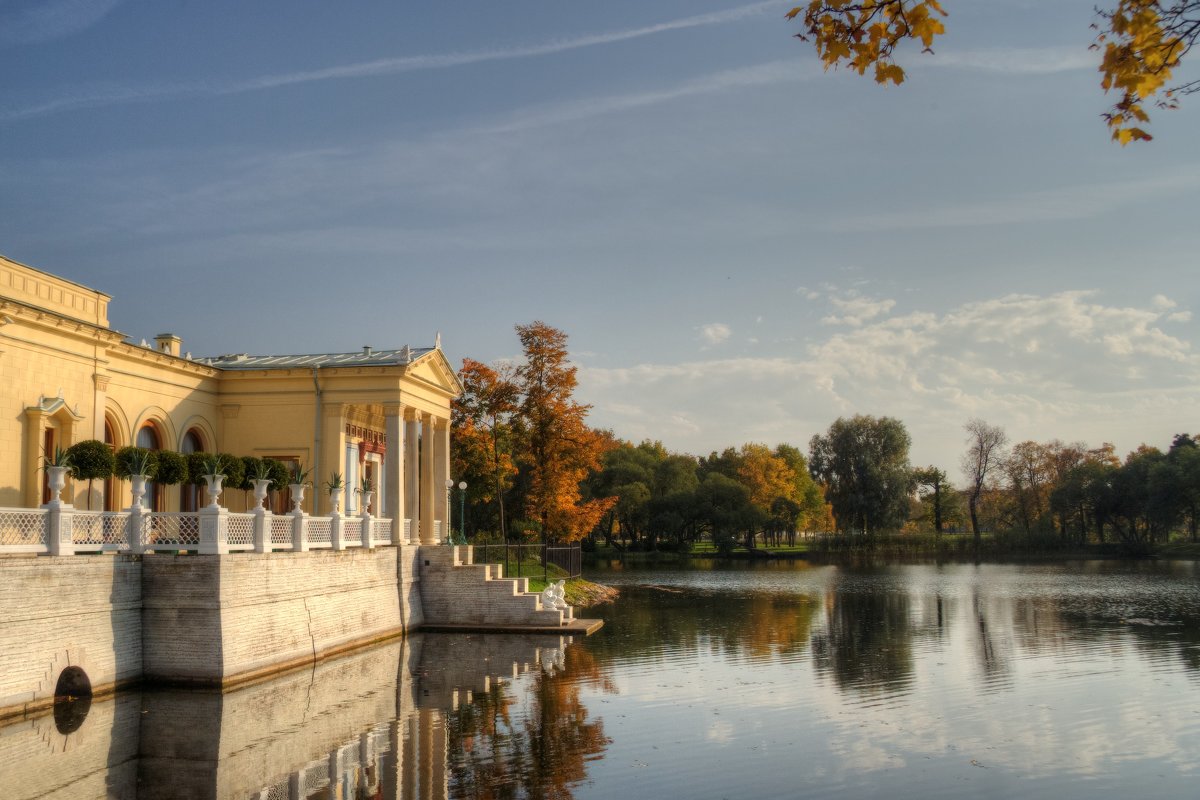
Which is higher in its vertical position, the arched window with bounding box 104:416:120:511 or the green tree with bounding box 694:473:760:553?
the arched window with bounding box 104:416:120:511

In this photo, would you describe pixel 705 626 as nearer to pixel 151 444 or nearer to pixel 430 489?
pixel 430 489

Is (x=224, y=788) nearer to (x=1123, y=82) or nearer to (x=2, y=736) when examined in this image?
(x=2, y=736)

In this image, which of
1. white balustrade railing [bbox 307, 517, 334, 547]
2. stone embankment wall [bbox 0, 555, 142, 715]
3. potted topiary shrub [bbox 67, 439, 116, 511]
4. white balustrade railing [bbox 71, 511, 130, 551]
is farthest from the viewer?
white balustrade railing [bbox 307, 517, 334, 547]

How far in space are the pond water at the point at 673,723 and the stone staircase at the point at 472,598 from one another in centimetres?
123

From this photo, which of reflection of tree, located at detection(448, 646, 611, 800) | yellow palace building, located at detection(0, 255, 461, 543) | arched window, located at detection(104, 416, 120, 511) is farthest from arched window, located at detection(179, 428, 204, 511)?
reflection of tree, located at detection(448, 646, 611, 800)

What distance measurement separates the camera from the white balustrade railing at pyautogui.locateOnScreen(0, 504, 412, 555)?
1419 centimetres

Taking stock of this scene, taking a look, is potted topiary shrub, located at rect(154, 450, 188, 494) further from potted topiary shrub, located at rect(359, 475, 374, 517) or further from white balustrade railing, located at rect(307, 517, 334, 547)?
potted topiary shrub, located at rect(359, 475, 374, 517)

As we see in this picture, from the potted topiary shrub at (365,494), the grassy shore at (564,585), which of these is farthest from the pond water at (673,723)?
the grassy shore at (564,585)

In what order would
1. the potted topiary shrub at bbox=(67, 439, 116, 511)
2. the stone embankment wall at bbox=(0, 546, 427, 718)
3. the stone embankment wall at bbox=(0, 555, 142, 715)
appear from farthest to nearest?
the potted topiary shrub at bbox=(67, 439, 116, 511), the stone embankment wall at bbox=(0, 546, 427, 718), the stone embankment wall at bbox=(0, 555, 142, 715)

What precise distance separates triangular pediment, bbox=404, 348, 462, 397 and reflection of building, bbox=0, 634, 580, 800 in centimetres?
1008

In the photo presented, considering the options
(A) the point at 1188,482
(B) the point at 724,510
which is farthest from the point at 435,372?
(A) the point at 1188,482

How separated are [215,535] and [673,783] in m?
9.66

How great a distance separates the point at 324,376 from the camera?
25.6 m

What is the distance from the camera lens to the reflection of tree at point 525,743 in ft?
34.8
